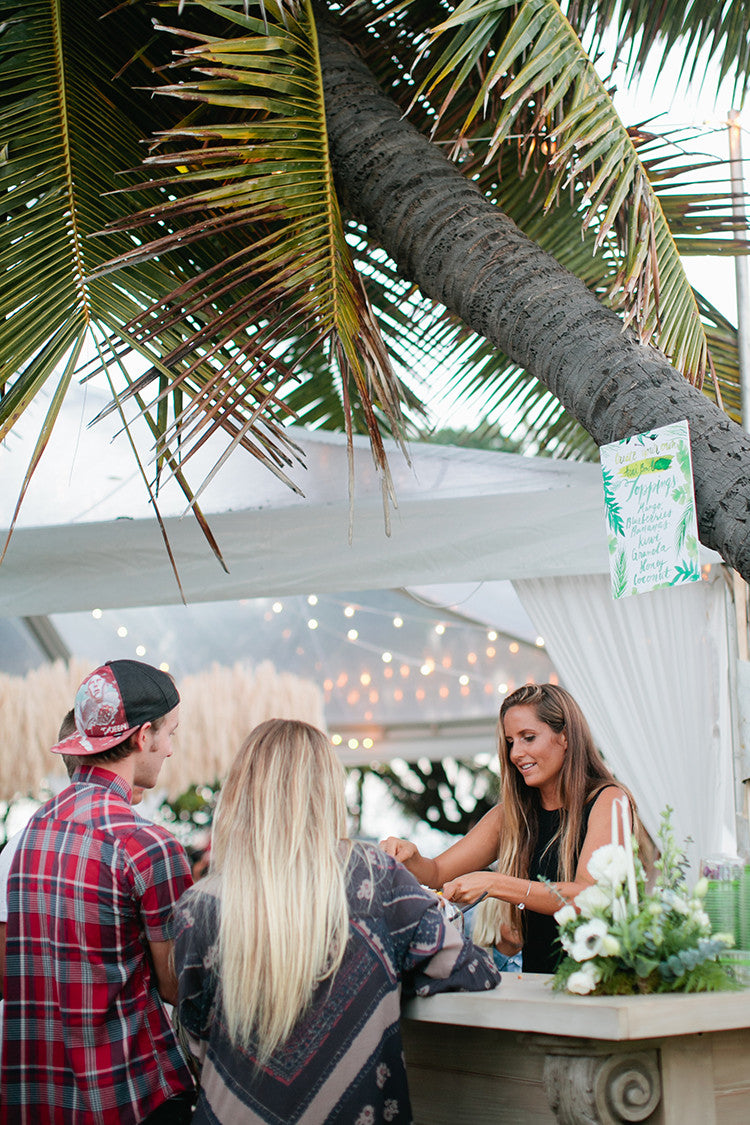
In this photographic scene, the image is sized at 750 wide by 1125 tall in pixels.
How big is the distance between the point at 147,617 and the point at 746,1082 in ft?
16.0

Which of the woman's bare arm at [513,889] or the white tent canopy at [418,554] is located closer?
the woman's bare arm at [513,889]

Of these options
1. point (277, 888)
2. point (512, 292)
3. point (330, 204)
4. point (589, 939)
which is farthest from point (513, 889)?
point (330, 204)

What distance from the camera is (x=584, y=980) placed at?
1830 mm

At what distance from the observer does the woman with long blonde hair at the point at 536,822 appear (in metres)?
2.66

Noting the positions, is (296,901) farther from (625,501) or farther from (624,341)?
(624,341)

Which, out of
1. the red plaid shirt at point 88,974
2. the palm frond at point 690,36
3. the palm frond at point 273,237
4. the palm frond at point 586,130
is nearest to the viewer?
the red plaid shirt at point 88,974

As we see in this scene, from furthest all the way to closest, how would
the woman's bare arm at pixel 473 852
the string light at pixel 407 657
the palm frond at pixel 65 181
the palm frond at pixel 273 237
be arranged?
1. the string light at pixel 407 657
2. the woman's bare arm at pixel 473 852
3. the palm frond at pixel 65 181
4. the palm frond at pixel 273 237

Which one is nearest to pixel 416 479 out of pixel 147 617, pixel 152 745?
pixel 152 745

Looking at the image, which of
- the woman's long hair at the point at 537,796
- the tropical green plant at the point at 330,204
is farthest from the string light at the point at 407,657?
the woman's long hair at the point at 537,796

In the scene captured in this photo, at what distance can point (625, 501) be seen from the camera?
2338 millimetres

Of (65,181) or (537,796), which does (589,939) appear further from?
(65,181)

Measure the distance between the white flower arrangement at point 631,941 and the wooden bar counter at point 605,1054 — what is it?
0.04 m

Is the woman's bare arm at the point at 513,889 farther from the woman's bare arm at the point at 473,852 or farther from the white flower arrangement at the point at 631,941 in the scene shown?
the woman's bare arm at the point at 473,852

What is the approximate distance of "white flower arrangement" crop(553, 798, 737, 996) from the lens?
1.83 m
